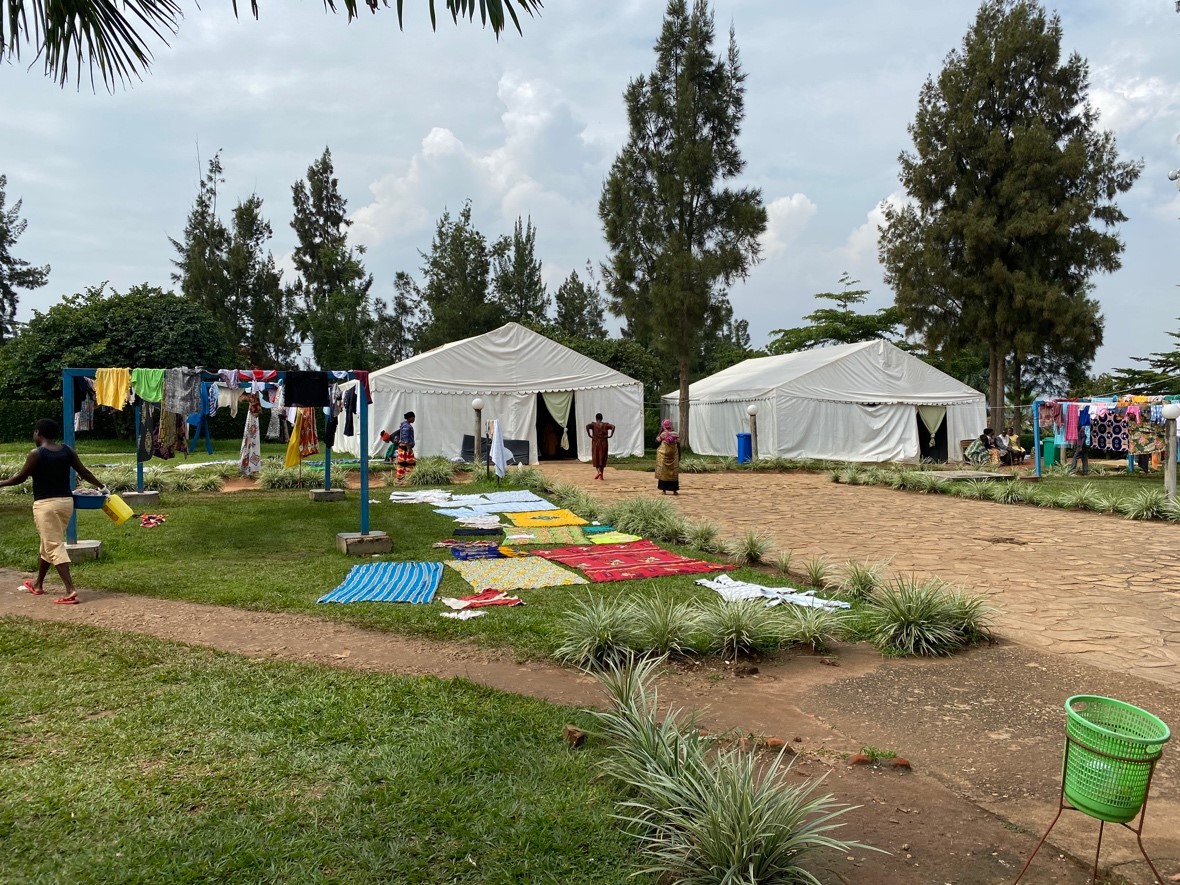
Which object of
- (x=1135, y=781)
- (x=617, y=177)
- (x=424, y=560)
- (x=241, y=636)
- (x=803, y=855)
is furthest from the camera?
(x=617, y=177)

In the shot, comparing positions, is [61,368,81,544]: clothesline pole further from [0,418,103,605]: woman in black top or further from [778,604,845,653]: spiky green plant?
[778,604,845,653]: spiky green plant

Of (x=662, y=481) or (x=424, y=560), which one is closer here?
(x=424, y=560)

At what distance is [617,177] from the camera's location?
2609cm

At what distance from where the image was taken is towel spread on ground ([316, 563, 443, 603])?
6.20m

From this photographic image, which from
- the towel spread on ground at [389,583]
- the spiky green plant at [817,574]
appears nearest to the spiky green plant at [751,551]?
the spiky green plant at [817,574]

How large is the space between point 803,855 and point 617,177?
2573 cm

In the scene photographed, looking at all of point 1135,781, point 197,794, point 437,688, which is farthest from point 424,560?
point 1135,781

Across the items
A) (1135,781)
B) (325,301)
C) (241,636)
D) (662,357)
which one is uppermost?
(325,301)

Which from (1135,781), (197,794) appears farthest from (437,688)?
(1135,781)

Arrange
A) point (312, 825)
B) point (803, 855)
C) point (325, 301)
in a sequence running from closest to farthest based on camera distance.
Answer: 1. point (803, 855)
2. point (312, 825)
3. point (325, 301)

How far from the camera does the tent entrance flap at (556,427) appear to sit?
22891mm

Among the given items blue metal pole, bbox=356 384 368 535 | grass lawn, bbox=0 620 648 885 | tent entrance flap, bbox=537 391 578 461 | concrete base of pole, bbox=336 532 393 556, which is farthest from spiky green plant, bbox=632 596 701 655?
tent entrance flap, bbox=537 391 578 461

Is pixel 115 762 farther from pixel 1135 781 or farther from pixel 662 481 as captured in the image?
pixel 662 481

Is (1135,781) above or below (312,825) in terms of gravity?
above
